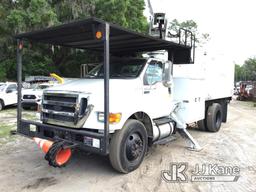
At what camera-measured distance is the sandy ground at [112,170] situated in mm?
4500

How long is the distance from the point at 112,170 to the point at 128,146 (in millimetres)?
670

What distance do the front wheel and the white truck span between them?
11.4m

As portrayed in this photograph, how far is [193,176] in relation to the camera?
5027 mm

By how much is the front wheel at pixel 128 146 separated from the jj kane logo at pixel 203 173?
625 millimetres

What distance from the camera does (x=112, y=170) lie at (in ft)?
17.2

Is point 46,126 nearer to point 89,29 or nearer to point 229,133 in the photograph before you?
point 89,29

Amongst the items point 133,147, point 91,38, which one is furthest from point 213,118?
point 91,38

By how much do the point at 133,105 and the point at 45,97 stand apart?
1827 millimetres

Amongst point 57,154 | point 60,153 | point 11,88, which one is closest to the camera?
point 57,154

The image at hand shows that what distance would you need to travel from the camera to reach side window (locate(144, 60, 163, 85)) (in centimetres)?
579

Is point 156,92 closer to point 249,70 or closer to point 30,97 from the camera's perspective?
point 30,97


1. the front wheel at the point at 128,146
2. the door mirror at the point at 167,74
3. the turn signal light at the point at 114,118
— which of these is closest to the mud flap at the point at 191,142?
the door mirror at the point at 167,74

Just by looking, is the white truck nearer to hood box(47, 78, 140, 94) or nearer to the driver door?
hood box(47, 78, 140, 94)

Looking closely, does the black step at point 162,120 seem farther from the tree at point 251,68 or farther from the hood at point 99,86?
the tree at point 251,68
